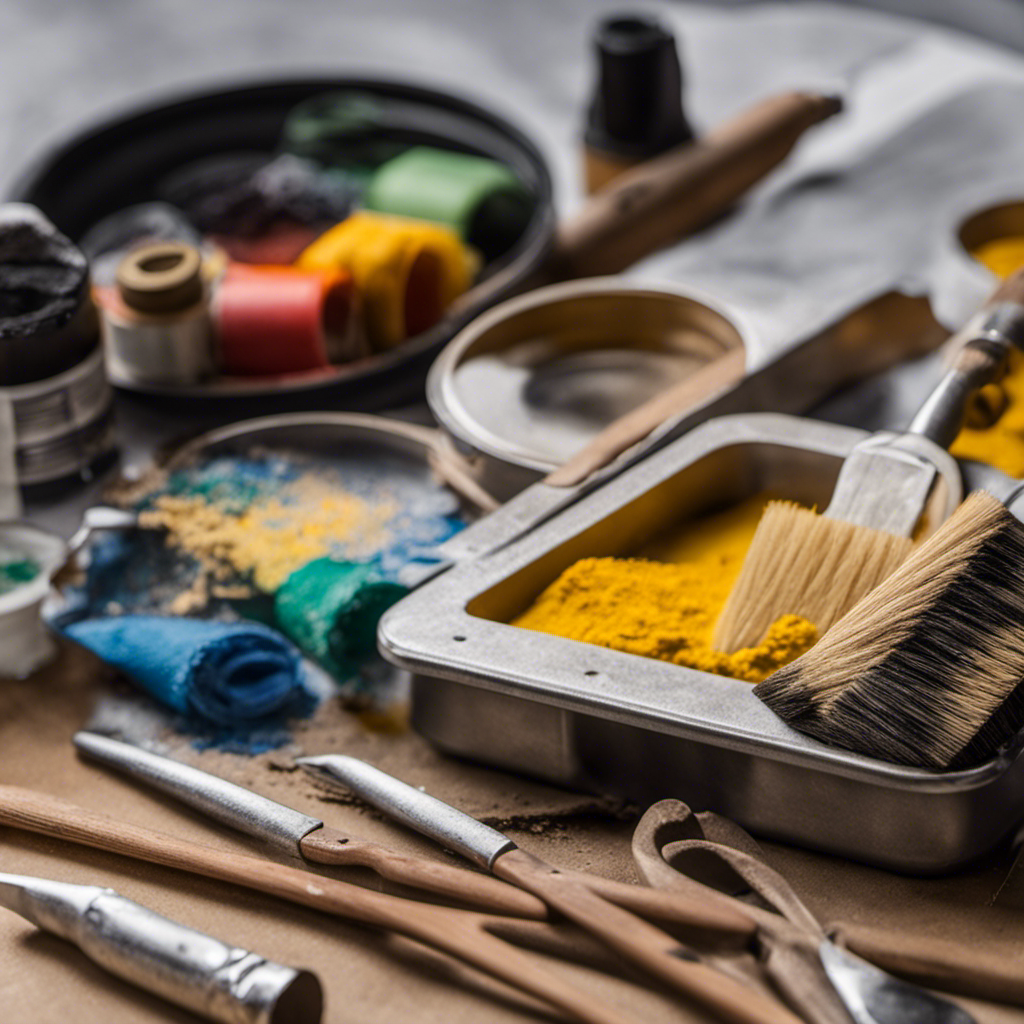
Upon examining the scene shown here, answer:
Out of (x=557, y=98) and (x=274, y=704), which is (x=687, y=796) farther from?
(x=557, y=98)

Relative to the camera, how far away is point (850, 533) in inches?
27.5

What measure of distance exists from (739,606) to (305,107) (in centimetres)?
92

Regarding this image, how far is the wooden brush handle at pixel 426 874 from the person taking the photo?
0.57 metres

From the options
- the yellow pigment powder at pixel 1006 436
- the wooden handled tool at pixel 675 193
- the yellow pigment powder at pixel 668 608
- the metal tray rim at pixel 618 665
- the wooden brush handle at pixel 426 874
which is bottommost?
the wooden brush handle at pixel 426 874

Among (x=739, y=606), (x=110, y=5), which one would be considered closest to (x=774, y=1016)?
(x=739, y=606)

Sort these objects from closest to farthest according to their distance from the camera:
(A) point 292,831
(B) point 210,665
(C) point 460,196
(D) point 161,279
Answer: (A) point 292,831 < (B) point 210,665 < (D) point 161,279 < (C) point 460,196

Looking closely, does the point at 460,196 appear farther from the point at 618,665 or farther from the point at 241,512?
the point at 618,665

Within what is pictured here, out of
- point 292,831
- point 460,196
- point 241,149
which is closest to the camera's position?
point 292,831

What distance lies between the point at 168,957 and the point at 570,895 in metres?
0.17

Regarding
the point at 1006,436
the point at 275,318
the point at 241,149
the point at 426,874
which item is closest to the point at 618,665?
the point at 426,874

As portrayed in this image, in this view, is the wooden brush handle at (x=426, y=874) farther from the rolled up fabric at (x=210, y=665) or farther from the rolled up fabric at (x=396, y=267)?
the rolled up fabric at (x=396, y=267)

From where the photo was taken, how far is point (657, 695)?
62cm

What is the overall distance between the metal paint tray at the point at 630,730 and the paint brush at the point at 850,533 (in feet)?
0.24

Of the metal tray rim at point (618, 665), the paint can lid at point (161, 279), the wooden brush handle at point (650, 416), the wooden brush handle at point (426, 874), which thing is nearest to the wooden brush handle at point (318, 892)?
the wooden brush handle at point (426, 874)
